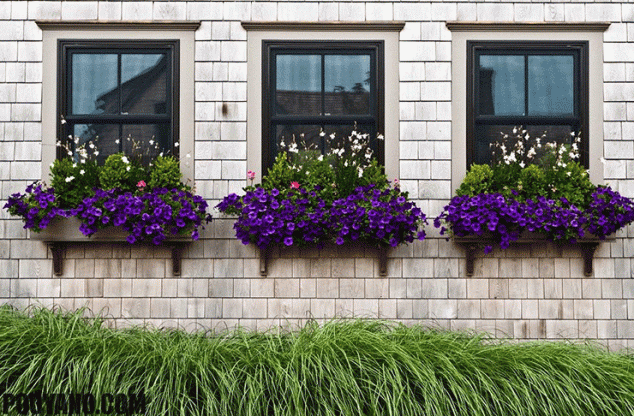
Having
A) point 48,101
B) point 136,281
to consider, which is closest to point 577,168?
point 136,281

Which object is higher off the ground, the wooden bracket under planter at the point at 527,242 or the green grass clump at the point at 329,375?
the wooden bracket under planter at the point at 527,242

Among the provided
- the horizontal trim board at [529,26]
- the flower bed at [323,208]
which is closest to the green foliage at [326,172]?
the flower bed at [323,208]

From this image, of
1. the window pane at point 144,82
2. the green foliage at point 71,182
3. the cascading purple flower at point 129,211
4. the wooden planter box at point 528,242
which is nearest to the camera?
the cascading purple flower at point 129,211

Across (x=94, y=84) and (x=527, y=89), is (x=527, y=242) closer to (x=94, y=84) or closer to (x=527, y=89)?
(x=527, y=89)

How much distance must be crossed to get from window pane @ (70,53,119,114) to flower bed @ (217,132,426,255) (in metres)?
1.45

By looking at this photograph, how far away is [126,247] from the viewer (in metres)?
5.95

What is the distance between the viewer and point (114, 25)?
5.98 metres

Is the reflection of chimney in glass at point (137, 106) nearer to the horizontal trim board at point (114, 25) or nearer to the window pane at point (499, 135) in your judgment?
the horizontal trim board at point (114, 25)

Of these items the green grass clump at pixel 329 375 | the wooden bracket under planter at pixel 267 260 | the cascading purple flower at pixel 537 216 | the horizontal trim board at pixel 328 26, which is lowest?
the green grass clump at pixel 329 375

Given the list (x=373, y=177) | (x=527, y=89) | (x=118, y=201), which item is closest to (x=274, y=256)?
(x=373, y=177)

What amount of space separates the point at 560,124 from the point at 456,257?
1.50 m

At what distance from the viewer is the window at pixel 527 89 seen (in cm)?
604

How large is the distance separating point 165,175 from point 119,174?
1.24 ft

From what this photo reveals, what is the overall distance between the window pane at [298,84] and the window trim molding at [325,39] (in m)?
0.17
